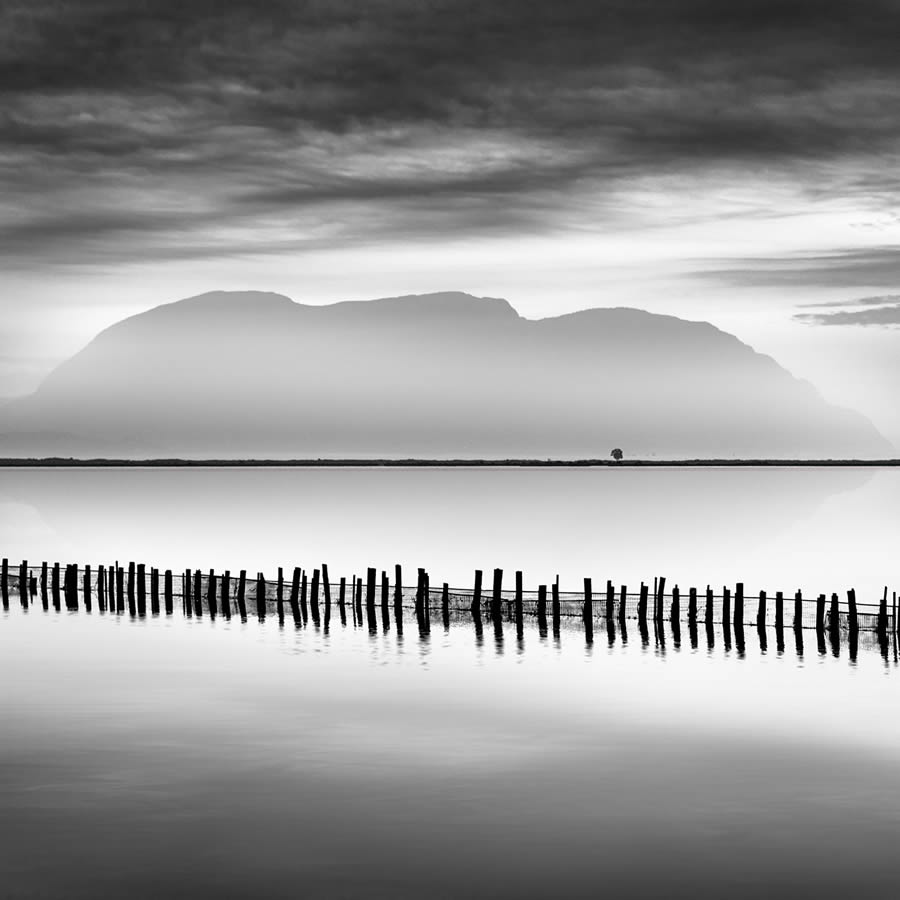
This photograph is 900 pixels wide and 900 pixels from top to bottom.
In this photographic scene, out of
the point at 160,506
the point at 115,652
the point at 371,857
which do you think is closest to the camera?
the point at 371,857

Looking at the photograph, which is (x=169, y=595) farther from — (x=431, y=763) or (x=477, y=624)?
(x=431, y=763)

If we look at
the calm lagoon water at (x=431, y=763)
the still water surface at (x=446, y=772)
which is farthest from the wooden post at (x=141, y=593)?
the still water surface at (x=446, y=772)

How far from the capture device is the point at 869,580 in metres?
56.8

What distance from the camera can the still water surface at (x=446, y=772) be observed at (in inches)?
589

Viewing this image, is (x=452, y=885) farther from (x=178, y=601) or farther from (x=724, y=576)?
(x=724, y=576)

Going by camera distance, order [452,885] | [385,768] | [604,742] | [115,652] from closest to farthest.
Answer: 1. [452,885]
2. [385,768]
3. [604,742]
4. [115,652]

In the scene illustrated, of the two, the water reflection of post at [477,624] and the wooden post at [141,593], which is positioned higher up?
the wooden post at [141,593]

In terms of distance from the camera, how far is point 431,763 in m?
20.2

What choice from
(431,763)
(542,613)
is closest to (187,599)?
(542,613)

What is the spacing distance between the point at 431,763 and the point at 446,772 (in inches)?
26.2

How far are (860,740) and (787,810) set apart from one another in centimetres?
511

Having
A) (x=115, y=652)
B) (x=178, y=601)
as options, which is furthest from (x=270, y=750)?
(x=178, y=601)

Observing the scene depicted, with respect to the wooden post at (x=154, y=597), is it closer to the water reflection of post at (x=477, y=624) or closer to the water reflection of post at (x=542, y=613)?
the water reflection of post at (x=477, y=624)

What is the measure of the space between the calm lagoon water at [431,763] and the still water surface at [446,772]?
0.06 meters
